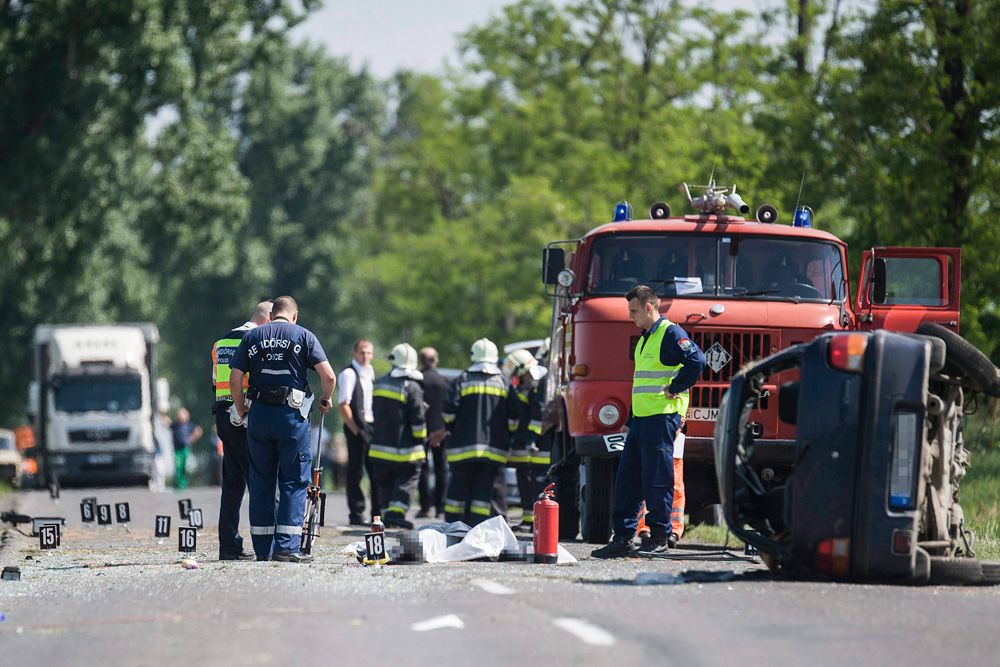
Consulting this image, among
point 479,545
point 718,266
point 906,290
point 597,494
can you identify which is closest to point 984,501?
point 906,290

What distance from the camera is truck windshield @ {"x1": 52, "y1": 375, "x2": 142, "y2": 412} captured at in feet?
125

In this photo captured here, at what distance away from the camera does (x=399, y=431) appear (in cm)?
1831

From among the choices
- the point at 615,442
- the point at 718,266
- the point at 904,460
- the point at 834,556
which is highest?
the point at 718,266

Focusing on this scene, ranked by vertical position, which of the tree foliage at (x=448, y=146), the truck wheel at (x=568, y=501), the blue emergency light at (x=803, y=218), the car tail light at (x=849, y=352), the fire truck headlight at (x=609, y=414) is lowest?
the truck wheel at (x=568, y=501)

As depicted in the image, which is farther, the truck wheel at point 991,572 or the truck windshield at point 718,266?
the truck windshield at point 718,266

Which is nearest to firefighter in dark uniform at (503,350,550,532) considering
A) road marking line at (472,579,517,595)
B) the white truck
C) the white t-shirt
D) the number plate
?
the white t-shirt

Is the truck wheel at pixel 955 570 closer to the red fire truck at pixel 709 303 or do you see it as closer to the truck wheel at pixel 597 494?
the red fire truck at pixel 709 303

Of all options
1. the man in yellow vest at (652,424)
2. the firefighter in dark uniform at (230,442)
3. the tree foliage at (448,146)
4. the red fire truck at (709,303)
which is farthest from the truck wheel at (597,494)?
the tree foliage at (448,146)

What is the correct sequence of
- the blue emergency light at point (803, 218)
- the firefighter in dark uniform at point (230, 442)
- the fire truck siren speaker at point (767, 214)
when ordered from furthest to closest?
1. the blue emergency light at point (803, 218)
2. the fire truck siren speaker at point (767, 214)
3. the firefighter in dark uniform at point (230, 442)

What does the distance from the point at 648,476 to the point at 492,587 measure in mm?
2669

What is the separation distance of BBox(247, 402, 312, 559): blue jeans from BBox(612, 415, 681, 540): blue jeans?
7.46 ft

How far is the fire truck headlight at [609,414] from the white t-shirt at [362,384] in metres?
5.49

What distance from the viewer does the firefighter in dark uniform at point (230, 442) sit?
13719mm

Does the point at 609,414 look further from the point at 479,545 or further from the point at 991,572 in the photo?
the point at 991,572
